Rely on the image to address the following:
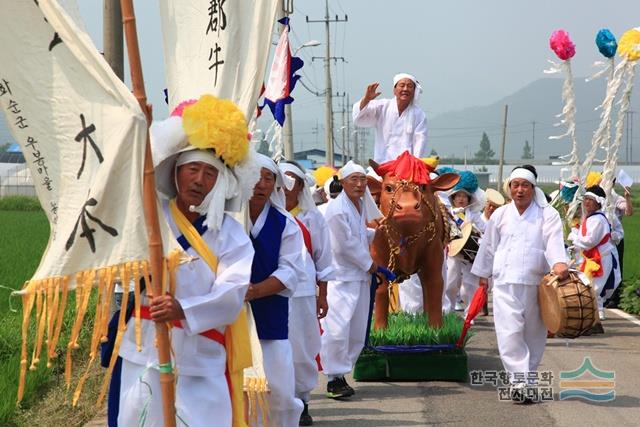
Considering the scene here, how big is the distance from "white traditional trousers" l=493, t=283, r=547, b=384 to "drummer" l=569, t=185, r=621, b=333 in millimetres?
4612

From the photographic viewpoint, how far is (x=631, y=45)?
36.0 feet

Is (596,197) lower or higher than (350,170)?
lower

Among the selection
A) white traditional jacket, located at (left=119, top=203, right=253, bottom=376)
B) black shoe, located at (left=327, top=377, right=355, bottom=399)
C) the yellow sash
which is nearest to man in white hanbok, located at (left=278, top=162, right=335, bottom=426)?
black shoe, located at (left=327, top=377, right=355, bottom=399)

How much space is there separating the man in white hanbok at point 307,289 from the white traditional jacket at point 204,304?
2430 mm

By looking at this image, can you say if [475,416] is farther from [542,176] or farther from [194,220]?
[542,176]

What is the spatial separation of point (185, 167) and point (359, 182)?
4.57 metres

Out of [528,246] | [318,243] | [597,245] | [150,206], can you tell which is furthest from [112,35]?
[597,245]

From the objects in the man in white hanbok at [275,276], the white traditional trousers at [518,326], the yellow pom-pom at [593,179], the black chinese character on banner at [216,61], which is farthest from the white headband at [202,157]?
the yellow pom-pom at [593,179]

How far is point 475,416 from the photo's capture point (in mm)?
8578

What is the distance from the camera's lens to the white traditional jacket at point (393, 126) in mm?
11867

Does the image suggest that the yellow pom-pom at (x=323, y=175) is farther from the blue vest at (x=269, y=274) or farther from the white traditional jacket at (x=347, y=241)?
the blue vest at (x=269, y=274)

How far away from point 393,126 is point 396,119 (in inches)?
3.2

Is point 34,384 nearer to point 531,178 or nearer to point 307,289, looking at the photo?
point 307,289

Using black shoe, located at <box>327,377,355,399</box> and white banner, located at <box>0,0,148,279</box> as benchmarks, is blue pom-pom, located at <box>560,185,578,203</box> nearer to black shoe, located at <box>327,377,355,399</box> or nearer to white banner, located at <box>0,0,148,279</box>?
Result: black shoe, located at <box>327,377,355,399</box>
